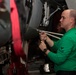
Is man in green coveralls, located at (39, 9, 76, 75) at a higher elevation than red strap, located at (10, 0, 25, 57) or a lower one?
lower

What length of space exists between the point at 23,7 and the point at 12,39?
0.47ft

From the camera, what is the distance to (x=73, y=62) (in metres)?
1.44

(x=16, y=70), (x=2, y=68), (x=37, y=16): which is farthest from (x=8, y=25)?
(x=2, y=68)

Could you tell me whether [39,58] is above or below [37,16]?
below

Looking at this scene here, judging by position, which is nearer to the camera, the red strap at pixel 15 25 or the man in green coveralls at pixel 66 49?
the red strap at pixel 15 25

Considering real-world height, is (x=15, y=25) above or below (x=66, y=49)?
above

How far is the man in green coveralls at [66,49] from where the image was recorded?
4.48 feet

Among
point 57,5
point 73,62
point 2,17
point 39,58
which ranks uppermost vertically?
point 2,17

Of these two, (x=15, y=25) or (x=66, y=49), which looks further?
(x=66, y=49)

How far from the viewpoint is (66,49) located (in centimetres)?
136

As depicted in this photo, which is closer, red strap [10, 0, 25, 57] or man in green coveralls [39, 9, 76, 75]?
red strap [10, 0, 25, 57]

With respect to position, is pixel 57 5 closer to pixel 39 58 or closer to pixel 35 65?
pixel 39 58

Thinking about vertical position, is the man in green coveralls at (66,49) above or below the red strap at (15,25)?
below

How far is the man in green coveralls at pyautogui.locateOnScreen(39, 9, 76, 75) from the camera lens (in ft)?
4.48
